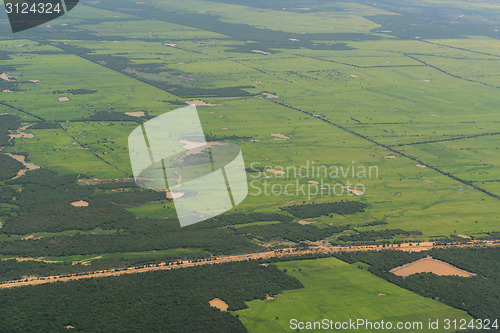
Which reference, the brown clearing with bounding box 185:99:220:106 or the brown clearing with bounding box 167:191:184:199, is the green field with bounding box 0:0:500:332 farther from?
the brown clearing with bounding box 185:99:220:106

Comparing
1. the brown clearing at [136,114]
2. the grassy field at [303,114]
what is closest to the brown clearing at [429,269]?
the grassy field at [303,114]

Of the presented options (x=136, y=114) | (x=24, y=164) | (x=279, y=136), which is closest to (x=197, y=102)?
(x=136, y=114)

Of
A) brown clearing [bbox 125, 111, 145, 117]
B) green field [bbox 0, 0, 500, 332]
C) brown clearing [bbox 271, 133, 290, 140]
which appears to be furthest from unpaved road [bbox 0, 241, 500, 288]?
brown clearing [bbox 125, 111, 145, 117]

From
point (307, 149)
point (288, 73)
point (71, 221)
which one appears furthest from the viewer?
point (288, 73)

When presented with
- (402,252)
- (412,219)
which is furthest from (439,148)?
(402,252)

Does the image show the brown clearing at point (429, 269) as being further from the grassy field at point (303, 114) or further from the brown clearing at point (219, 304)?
the brown clearing at point (219, 304)

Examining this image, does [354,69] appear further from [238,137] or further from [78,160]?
[78,160]
